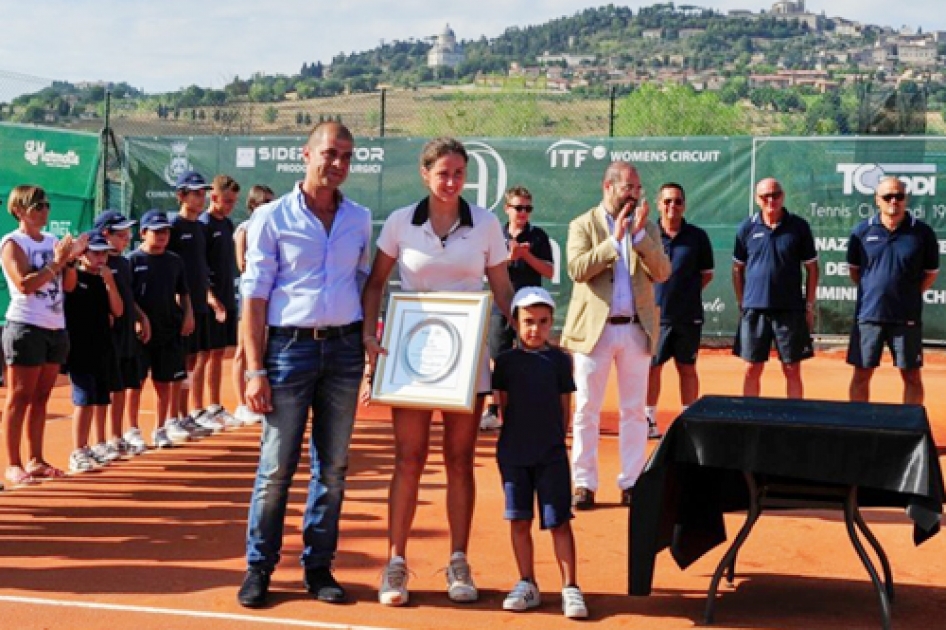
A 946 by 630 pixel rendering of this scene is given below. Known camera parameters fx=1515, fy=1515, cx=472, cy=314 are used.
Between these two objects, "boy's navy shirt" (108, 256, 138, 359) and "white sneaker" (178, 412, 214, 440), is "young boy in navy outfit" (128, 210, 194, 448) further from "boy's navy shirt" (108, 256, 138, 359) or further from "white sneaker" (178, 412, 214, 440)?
"boy's navy shirt" (108, 256, 138, 359)

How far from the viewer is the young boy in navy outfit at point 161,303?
1174 centimetres

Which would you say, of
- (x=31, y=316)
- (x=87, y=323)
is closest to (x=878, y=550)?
(x=31, y=316)

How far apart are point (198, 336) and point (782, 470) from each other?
23.4 ft

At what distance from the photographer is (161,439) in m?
12.1

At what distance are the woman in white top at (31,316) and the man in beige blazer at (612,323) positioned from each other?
3.29 m

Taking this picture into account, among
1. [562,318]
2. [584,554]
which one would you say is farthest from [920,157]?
[584,554]

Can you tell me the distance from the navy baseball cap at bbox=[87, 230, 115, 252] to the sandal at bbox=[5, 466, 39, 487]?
1.61m

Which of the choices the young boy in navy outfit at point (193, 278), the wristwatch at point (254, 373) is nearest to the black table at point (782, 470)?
the wristwatch at point (254, 373)

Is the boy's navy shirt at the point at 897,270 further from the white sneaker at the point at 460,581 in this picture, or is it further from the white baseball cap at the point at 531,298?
the white sneaker at the point at 460,581

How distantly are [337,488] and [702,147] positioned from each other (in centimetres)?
1294

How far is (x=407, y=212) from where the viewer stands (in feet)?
24.2

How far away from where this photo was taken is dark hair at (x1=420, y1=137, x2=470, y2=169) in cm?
718

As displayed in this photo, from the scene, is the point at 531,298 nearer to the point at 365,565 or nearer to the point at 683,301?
the point at 365,565

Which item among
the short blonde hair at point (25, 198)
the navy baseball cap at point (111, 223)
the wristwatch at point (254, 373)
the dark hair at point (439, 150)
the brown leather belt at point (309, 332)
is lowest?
the wristwatch at point (254, 373)
